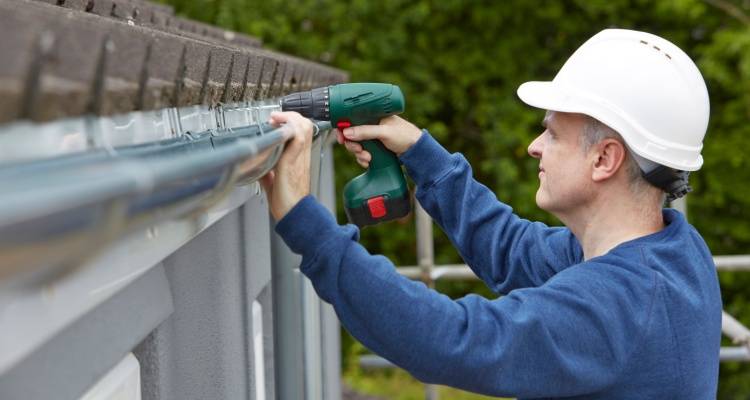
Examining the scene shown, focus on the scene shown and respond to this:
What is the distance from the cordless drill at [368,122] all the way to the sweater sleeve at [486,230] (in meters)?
0.24

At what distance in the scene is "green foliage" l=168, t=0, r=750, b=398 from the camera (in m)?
9.62

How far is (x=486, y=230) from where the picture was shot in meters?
2.63

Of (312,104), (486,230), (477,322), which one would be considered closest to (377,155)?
(312,104)

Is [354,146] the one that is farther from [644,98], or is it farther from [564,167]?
[644,98]

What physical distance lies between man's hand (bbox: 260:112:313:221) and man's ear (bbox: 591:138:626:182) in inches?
28.5

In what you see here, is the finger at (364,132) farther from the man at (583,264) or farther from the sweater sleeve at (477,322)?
the sweater sleeve at (477,322)

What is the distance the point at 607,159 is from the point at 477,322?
580 millimetres

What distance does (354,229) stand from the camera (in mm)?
1734

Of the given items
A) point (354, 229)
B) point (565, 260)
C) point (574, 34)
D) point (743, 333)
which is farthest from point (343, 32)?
point (354, 229)

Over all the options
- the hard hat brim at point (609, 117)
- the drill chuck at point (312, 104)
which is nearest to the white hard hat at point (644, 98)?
the hard hat brim at point (609, 117)

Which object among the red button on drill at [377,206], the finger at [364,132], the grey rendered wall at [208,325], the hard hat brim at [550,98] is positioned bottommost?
the grey rendered wall at [208,325]

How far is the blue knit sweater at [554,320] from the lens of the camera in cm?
168

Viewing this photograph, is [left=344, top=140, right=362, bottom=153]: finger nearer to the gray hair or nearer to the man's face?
the man's face

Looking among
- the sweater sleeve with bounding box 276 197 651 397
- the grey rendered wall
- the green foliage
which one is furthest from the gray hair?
the green foliage
